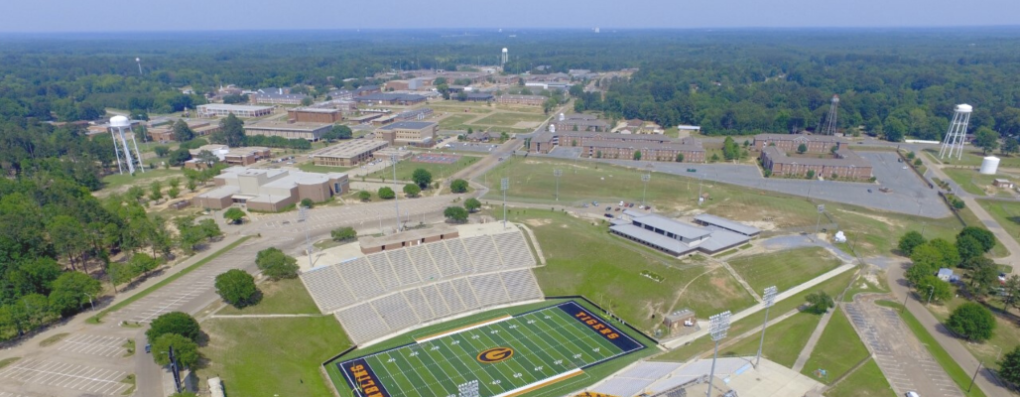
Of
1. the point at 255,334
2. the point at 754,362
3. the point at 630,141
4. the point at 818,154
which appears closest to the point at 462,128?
the point at 630,141

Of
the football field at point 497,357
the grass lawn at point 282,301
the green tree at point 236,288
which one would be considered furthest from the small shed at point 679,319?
the green tree at point 236,288

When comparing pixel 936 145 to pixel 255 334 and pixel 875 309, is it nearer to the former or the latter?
pixel 875 309

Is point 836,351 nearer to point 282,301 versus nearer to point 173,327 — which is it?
point 282,301

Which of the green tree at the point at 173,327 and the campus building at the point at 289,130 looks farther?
the campus building at the point at 289,130

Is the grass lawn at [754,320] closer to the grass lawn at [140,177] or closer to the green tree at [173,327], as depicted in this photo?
the green tree at [173,327]

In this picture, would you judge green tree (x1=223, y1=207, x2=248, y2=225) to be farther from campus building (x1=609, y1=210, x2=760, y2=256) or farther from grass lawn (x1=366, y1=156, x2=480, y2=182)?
campus building (x1=609, y1=210, x2=760, y2=256)

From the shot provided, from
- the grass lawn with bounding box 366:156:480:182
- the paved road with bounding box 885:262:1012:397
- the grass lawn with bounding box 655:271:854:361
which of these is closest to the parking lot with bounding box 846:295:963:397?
the paved road with bounding box 885:262:1012:397
